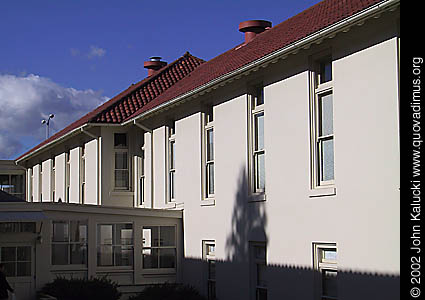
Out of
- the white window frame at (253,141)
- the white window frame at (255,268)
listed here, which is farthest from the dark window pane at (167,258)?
the white window frame at (253,141)

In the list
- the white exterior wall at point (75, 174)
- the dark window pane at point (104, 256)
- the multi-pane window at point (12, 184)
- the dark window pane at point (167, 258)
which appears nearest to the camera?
the dark window pane at point (104, 256)

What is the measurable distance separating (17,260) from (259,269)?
23.6 ft

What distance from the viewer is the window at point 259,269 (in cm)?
1945

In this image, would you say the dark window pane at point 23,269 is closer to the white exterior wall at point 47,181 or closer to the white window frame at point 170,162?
the white window frame at point 170,162

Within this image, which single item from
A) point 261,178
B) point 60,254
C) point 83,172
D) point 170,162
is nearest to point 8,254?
point 60,254

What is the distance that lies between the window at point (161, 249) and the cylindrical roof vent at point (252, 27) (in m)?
6.69

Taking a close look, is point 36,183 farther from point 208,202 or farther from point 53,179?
point 208,202

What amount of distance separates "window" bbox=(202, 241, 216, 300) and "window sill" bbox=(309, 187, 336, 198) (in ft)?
19.4

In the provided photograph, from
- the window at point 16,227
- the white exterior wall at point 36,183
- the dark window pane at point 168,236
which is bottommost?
the dark window pane at point 168,236

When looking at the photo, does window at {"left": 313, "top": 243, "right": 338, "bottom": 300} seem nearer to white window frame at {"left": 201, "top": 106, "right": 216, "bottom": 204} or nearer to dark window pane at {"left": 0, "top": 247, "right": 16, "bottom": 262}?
white window frame at {"left": 201, "top": 106, "right": 216, "bottom": 204}

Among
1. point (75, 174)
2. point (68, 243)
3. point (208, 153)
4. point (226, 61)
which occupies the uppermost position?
point (226, 61)

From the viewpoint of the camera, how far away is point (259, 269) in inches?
778

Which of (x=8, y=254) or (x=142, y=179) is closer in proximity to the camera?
(x=8, y=254)
